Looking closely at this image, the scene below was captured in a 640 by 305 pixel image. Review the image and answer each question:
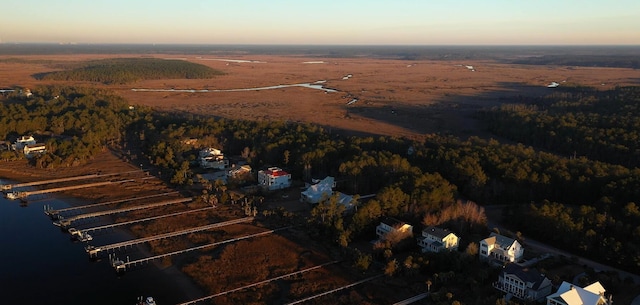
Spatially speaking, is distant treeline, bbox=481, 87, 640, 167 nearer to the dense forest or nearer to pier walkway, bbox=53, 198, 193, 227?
the dense forest

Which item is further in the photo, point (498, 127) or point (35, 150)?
point (498, 127)

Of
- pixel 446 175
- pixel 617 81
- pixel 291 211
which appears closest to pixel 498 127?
pixel 446 175

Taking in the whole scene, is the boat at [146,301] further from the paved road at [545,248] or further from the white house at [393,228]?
the paved road at [545,248]

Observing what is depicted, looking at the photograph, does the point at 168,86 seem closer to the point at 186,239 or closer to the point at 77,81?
the point at 77,81

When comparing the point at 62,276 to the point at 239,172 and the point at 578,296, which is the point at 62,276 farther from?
the point at 578,296

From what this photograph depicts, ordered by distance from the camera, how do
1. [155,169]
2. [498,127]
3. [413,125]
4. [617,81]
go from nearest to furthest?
[155,169]
[498,127]
[413,125]
[617,81]

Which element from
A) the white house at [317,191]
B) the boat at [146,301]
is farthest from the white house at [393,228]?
the boat at [146,301]

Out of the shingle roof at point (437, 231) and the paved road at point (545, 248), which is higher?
the shingle roof at point (437, 231)
